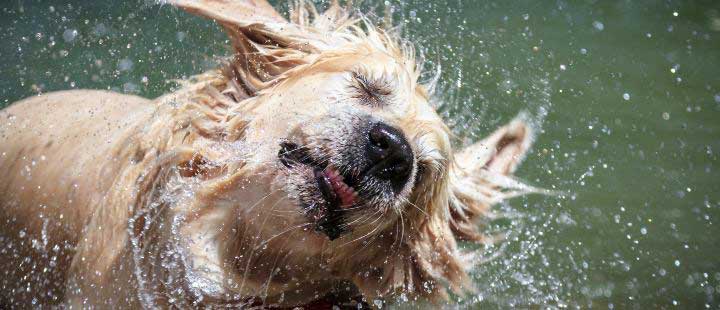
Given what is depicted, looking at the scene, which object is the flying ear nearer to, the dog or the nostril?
the dog

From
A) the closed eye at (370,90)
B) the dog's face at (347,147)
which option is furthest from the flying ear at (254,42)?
the closed eye at (370,90)

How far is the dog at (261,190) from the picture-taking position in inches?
117

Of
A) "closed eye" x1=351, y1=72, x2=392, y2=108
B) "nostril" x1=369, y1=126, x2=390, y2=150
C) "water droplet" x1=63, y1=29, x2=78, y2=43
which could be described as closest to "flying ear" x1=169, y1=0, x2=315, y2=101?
"closed eye" x1=351, y1=72, x2=392, y2=108

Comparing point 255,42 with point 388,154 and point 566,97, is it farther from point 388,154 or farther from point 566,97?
point 566,97

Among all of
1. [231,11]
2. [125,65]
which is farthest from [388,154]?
[125,65]

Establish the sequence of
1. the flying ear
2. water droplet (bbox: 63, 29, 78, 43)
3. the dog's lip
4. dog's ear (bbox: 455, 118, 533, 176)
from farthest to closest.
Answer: water droplet (bbox: 63, 29, 78, 43) < dog's ear (bbox: 455, 118, 533, 176) < the flying ear < the dog's lip

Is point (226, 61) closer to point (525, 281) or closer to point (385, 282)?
point (385, 282)

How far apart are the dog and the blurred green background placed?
882 millimetres

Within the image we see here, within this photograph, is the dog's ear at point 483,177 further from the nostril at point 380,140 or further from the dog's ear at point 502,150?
the nostril at point 380,140

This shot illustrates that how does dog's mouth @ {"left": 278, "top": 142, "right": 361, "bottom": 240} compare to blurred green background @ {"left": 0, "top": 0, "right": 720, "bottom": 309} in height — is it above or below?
above

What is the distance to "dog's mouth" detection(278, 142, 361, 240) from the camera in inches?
115

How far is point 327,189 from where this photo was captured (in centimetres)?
291

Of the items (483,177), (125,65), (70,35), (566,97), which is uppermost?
(483,177)

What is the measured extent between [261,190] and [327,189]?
10.6 inches
